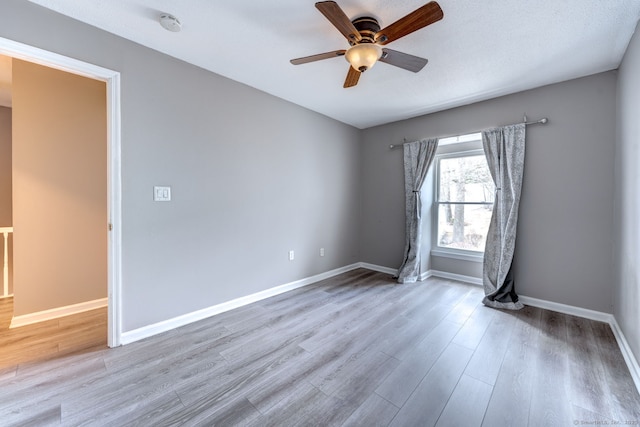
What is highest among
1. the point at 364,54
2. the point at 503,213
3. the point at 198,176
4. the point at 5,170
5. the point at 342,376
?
the point at 364,54

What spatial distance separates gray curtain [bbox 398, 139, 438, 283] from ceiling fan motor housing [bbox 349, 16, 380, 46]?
224 cm

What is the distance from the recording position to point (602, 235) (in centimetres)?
249

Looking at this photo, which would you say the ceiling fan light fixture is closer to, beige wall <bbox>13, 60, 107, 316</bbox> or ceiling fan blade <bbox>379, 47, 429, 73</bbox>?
ceiling fan blade <bbox>379, 47, 429, 73</bbox>

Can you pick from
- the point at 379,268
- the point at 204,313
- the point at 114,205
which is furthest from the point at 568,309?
the point at 114,205

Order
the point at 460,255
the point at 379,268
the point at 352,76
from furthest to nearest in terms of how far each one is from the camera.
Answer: the point at 379,268
the point at 460,255
the point at 352,76

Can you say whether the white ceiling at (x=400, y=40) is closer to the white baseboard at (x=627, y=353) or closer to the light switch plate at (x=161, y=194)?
Answer: the light switch plate at (x=161, y=194)

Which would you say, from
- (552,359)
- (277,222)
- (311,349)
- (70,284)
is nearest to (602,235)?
(552,359)

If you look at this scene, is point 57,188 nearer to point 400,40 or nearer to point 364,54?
point 364,54

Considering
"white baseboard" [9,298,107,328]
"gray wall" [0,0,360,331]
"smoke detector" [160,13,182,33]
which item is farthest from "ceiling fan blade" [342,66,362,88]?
"white baseboard" [9,298,107,328]

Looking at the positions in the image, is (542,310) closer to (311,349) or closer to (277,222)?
(311,349)

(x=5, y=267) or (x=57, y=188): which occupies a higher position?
(x=57, y=188)

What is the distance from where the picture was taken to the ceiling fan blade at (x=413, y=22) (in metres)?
1.38

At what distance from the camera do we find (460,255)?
3.69 m

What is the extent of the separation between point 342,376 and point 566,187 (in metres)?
3.03
